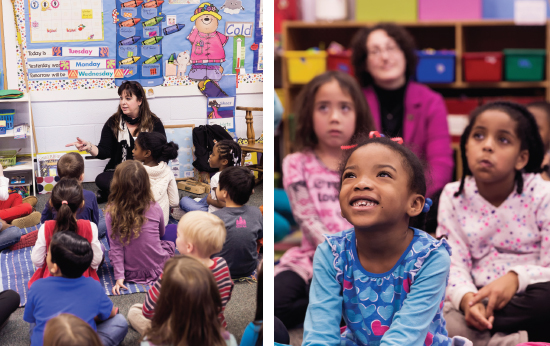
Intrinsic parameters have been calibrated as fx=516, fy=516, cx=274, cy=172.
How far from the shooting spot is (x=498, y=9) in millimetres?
3789

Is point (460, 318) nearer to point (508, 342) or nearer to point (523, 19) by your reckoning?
point (508, 342)

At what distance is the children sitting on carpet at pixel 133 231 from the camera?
3.48ft

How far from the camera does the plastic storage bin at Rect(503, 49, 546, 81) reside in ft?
11.9

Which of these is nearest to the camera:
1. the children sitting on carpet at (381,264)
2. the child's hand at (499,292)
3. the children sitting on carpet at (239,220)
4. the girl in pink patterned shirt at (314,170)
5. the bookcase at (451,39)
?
the children sitting on carpet at (381,264)

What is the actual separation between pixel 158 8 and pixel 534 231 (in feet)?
3.60

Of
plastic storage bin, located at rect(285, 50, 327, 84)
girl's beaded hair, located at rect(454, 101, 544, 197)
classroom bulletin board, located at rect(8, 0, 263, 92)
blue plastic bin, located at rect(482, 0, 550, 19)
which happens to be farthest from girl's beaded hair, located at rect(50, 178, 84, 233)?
blue plastic bin, located at rect(482, 0, 550, 19)

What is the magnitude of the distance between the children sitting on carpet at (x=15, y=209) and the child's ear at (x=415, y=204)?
0.71m

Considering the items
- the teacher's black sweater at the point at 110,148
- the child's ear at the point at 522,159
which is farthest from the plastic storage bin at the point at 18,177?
the child's ear at the point at 522,159

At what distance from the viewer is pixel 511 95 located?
4.04 m

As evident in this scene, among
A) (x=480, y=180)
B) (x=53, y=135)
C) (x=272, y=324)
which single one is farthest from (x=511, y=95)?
(x=53, y=135)

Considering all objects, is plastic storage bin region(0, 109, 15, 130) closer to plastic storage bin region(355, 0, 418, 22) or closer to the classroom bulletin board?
the classroom bulletin board

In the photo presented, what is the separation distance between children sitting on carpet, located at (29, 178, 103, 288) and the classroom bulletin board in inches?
8.3

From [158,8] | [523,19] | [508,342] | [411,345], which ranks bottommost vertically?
[508,342]

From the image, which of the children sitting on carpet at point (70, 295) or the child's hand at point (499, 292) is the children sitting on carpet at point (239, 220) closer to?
the children sitting on carpet at point (70, 295)
